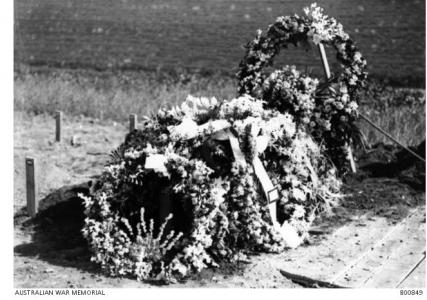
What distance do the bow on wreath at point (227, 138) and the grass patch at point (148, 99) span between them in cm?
471

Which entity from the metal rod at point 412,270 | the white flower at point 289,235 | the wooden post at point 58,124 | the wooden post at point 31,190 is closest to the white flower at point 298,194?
the white flower at point 289,235

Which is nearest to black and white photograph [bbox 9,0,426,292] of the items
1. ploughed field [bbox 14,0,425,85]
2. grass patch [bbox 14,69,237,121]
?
grass patch [bbox 14,69,237,121]

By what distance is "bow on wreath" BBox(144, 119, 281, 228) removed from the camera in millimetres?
5805

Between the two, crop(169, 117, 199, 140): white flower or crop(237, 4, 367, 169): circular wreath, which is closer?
crop(169, 117, 199, 140): white flower

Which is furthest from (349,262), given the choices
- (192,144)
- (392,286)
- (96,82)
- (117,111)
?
(96,82)

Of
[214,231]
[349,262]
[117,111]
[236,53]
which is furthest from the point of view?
[236,53]

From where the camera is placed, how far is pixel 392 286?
18.6ft

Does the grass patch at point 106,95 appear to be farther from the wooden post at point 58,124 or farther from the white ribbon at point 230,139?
the white ribbon at point 230,139

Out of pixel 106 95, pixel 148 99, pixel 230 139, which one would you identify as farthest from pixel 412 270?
pixel 106 95

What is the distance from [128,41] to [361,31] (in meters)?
7.29

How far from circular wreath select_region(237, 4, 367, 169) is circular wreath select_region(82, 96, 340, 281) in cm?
44

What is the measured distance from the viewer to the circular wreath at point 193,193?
5.60 metres

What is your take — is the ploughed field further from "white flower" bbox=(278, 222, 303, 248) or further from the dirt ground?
"white flower" bbox=(278, 222, 303, 248)
